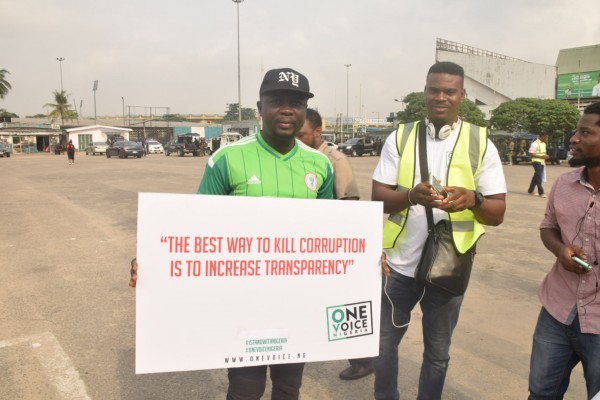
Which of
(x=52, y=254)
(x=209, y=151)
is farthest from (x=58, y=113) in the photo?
(x=52, y=254)

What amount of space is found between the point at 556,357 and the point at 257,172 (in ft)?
5.45

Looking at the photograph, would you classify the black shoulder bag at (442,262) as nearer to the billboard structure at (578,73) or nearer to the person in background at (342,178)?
the person in background at (342,178)

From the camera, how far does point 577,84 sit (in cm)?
5922

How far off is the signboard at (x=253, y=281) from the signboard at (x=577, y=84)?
2497 inches

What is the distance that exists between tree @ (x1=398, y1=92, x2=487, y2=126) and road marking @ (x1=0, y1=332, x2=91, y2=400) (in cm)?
5296

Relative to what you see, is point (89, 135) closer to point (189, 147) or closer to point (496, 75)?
point (189, 147)

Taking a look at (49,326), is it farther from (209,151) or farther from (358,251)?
(209,151)

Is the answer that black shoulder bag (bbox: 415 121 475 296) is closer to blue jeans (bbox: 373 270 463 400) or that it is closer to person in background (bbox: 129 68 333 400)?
blue jeans (bbox: 373 270 463 400)

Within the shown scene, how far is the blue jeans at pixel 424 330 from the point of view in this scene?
261 centimetres

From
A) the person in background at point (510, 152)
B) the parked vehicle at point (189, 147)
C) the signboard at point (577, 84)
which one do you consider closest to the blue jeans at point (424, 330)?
the person in background at point (510, 152)

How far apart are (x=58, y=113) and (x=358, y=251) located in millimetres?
88432

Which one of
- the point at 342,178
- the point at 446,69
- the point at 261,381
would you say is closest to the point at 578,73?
the point at 342,178

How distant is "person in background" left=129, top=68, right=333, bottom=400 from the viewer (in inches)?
88.4

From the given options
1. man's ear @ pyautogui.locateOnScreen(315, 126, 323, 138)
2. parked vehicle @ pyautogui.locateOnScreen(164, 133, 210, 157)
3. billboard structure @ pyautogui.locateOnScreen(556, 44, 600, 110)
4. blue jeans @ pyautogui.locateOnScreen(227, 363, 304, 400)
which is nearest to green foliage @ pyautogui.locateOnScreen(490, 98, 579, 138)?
billboard structure @ pyautogui.locateOnScreen(556, 44, 600, 110)
